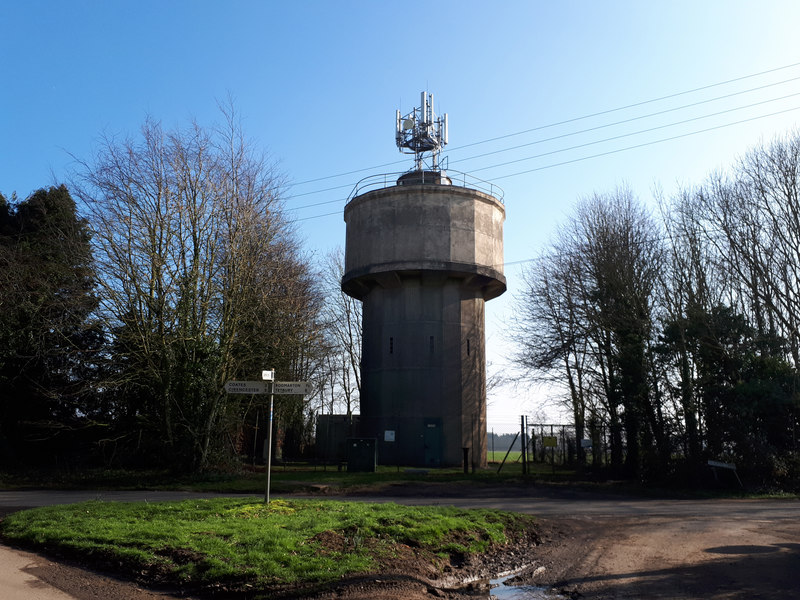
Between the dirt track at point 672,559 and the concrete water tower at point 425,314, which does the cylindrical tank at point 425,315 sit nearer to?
the concrete water tower at point 425,314

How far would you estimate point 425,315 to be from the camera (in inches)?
1121

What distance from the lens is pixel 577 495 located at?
18609 mm

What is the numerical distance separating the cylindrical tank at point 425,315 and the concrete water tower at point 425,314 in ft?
0.15

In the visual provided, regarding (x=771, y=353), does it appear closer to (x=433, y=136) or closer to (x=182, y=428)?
(x=433, y=136)

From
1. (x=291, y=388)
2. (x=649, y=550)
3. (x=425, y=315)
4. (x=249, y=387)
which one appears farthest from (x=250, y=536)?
(x=425, y=315)

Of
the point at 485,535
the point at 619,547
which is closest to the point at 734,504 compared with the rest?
the point at 619,547

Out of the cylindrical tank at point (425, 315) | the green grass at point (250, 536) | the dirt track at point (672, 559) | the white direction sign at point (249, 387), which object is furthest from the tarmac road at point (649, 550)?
the cylindrical tank at point (425, 315)

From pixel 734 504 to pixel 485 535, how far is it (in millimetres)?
9979

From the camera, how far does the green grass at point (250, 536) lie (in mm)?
7379

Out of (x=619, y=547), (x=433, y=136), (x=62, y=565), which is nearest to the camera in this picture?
(x=62, y=565)

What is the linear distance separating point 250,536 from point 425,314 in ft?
66.4

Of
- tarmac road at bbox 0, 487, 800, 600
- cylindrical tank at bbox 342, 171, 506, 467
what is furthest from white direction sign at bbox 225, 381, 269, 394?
cylindrical tank at bbox 342, 171, 506, 467

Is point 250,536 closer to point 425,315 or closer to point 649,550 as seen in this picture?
point 649,550

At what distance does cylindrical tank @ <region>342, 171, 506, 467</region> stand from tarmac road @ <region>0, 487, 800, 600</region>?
10963 mm
